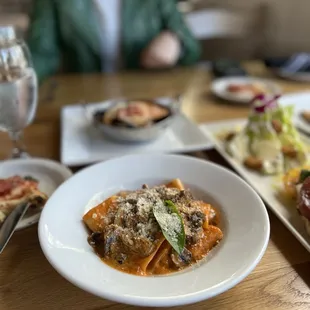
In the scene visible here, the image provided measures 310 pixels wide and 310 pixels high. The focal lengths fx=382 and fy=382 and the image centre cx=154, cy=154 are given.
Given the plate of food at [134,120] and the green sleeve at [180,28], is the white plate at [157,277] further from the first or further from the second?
the green sleeve at [180,28]

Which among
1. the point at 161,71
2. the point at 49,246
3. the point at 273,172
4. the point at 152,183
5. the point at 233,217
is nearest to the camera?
the point at 49,246

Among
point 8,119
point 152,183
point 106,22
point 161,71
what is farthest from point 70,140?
point 106,22

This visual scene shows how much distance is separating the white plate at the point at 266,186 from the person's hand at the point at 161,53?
0.63m

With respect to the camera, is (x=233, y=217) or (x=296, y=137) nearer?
(x=233, y=217)

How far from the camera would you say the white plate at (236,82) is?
1.44m

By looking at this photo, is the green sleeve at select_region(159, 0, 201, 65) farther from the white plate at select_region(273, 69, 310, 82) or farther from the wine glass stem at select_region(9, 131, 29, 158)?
the wine glass stem at select_region(9, 131, 29, 158)

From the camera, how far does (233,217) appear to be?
718 mm

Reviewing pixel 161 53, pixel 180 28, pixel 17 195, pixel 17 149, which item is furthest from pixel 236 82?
pixel 17 195

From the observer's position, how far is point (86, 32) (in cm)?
196

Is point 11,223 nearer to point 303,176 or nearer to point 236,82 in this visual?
point 303,176

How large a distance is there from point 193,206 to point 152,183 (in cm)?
17

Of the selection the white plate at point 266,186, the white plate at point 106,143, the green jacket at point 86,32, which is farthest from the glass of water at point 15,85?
the green jacket at point 86,32

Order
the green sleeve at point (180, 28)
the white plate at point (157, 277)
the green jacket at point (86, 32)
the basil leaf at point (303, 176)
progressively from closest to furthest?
the white plate at point (157, 277) → the basil leaf at point (303, 176) → the green jacket at point (86, 32) → the green sleeve at point (180, 28)

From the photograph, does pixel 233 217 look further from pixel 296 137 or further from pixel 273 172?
pixel 296 137
